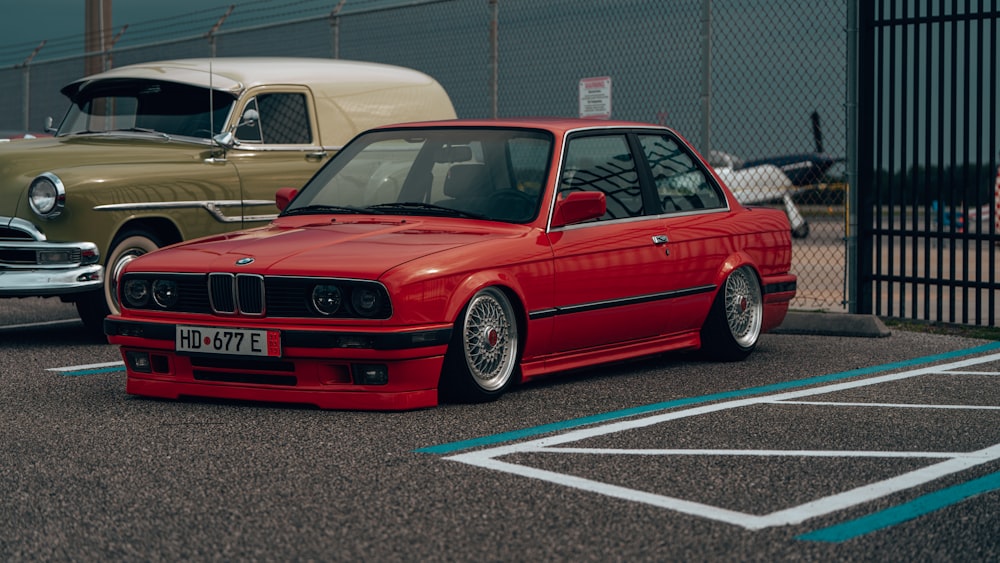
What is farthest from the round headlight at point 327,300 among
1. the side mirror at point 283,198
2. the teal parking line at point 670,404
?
the side mirror at point 283,198

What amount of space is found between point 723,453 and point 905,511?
3.34ft

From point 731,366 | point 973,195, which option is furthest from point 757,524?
point 973,195

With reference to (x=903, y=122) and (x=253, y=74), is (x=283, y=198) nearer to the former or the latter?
(x=253, y=74)

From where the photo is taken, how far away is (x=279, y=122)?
10.3m

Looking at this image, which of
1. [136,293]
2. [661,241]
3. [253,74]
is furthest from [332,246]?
[253,74]

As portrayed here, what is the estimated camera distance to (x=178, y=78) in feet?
33.7

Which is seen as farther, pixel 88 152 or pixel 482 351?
pixel 88 152

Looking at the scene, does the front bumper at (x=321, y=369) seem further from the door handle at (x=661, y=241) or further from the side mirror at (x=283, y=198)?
the door handle at (x=661, y=241)

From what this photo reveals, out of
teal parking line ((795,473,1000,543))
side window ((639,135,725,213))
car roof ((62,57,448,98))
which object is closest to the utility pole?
car roof ((62,57,448,98))

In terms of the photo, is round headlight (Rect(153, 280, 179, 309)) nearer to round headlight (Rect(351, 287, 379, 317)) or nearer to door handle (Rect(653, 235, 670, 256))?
round headlight (Rect(351, 287, 379, 317))

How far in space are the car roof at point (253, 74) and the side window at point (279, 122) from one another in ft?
0.42

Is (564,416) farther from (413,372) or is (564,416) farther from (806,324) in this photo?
(806,324)

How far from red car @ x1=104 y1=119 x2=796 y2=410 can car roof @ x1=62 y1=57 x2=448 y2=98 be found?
2.49 meters

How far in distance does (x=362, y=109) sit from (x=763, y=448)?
20.3ft
